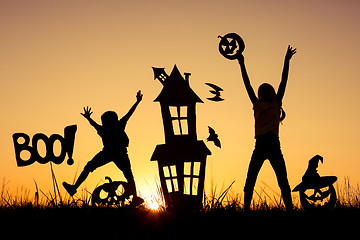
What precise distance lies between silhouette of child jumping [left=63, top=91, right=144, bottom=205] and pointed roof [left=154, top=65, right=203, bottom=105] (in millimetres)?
839

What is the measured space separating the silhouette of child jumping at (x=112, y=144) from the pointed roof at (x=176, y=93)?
84 centimetres

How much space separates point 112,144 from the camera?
8633mm

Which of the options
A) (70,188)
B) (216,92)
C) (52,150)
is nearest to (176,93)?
(216,92)

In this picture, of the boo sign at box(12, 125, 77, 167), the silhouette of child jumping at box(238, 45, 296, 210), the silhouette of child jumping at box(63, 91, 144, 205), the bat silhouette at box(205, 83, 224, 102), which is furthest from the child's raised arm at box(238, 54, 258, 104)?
the boo sign at box(12, 125, 77, 167)

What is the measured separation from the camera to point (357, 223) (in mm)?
7027

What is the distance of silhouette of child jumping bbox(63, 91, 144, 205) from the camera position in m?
8.62

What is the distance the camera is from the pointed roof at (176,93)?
949 cm

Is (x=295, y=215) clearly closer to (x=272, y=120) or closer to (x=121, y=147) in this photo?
(x=272, y=120)

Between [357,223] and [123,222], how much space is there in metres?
3.32

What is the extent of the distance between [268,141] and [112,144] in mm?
2701

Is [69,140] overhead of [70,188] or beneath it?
overhead

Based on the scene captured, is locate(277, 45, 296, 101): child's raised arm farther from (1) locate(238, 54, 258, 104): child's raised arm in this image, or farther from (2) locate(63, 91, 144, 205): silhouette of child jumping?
(2) locate(63, 91, 144, 205): silhouette of child jumping

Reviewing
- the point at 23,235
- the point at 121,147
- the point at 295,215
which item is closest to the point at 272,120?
the point at 295,215

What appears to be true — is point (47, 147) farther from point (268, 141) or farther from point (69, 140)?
point (268, 141)
